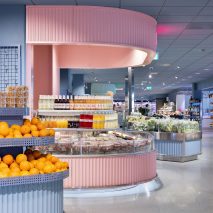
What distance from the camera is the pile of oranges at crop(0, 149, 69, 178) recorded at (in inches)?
175

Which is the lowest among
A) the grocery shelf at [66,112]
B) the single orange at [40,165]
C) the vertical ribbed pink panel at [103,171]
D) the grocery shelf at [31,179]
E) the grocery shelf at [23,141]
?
the vertical ribbed pink panel at [103,171]

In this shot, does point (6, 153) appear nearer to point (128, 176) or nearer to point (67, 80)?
point (128, 176)

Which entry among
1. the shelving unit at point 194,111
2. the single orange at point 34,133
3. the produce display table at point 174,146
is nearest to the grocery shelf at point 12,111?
the single orange at point 34,133

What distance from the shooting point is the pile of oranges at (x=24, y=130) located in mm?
4598

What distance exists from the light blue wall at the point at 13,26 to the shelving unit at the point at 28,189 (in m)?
3.22

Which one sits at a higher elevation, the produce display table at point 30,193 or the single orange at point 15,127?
the single orange at point 15,127

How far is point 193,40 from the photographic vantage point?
1200 centimetres

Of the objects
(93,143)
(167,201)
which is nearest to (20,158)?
(93,143)

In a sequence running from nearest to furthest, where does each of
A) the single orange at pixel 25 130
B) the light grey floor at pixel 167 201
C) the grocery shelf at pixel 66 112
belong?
1. the single orange at pixel 25 130
2. the light grey floor at pixel 167 201
3. the grocery shelf at pixel 66 112

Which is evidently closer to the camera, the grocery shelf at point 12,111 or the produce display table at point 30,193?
the produce display table at point 30,193

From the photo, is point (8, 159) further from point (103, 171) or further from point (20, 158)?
point (103, 171)

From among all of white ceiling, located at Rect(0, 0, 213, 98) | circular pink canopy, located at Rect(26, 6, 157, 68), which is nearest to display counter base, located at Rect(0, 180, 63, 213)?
circular pink canopy, located at Rect(26, 6, 157, 68)

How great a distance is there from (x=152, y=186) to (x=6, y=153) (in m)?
3.93

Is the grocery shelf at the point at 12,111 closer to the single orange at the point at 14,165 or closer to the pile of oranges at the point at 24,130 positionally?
the pile of oranges at the point at 24,130
